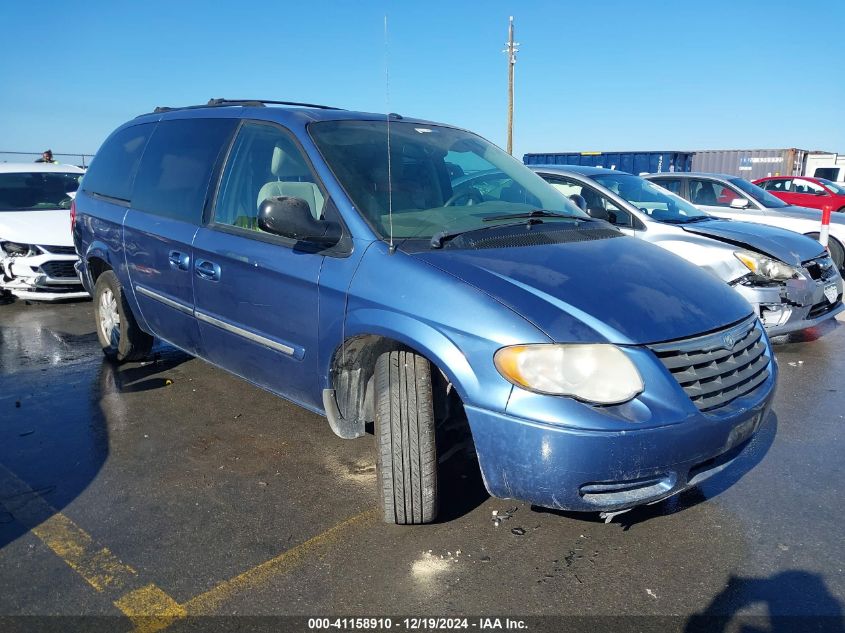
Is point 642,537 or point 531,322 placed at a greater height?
point 531,322

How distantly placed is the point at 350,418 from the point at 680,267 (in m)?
1.73

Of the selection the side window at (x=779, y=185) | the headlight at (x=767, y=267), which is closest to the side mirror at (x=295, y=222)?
the headlight at (x=767, y=267)

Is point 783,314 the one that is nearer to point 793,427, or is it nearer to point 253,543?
point 793,427

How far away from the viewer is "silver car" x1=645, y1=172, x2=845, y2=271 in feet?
28.9

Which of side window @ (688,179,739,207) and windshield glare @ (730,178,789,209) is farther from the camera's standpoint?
windshield glare @ (730,178,789,209)

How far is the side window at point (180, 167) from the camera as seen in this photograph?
391 cm

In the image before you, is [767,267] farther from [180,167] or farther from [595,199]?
[180,167]

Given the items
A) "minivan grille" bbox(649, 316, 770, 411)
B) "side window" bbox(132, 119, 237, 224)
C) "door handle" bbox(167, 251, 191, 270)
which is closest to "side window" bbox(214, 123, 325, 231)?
"side window" bbox(132, 119, 237, 224)

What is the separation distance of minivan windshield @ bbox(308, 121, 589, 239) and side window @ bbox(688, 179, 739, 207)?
5.79m

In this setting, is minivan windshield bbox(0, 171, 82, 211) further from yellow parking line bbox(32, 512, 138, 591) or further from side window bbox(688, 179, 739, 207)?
side window bbox(688, 179, 739, 207)

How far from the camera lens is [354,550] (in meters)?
2.82

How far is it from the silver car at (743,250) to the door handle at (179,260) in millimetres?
2842

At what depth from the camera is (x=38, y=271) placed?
23.9 ft

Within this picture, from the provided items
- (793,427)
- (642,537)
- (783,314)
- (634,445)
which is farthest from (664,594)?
(783,314)
